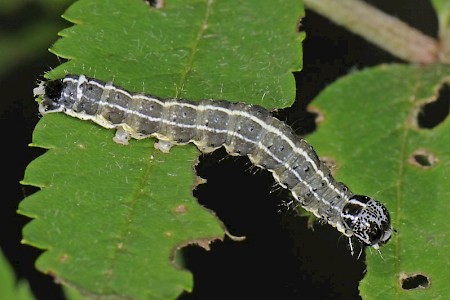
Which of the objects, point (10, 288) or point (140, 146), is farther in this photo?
point (140, 146)

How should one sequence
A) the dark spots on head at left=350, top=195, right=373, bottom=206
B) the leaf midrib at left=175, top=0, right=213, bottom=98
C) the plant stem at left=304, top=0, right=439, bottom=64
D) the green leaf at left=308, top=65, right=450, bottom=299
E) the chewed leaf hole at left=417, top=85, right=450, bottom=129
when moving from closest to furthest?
the green leaf at left=308, top=65, right=450, bottom=299
the leaf midrib at left=175, top=0, right=213, bottom=98
the dark spots on head at left=350, top=195, right=373, bottom=206
the plant stem at left=304, top=0, right=439, bottom=64
the chewed leaf hole at left=417, top=85, right=450, bottom=129

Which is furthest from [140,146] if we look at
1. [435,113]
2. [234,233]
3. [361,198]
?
[234,233]

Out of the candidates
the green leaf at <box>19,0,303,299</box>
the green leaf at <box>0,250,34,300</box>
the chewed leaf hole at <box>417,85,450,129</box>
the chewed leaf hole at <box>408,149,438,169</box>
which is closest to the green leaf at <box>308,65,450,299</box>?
the chewed leaf hole at <box>408,149,438,169</box>

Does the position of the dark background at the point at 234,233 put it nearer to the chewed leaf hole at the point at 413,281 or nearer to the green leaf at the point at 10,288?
the chewed leaf hole at the point at 413,281

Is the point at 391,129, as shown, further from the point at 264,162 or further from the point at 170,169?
the point at 170,169

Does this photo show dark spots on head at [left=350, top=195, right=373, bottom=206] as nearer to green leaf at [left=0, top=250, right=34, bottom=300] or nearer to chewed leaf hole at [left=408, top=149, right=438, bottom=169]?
chewed leaf hole at [left=408, top=149, right=438, bottom=169]

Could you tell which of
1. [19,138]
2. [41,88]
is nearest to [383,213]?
[41,88]

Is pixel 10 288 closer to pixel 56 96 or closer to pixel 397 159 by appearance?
pixel 56 96
